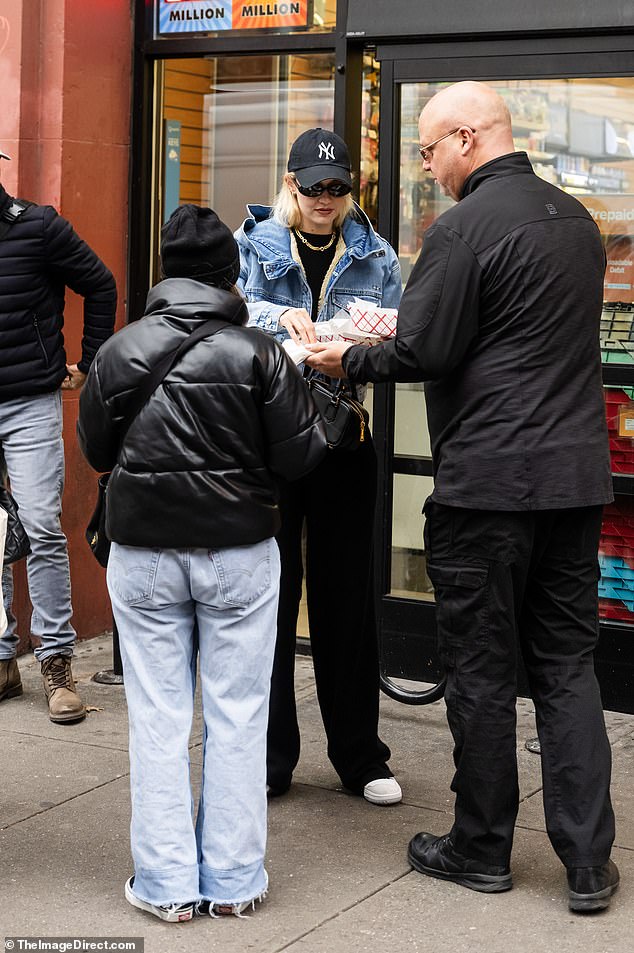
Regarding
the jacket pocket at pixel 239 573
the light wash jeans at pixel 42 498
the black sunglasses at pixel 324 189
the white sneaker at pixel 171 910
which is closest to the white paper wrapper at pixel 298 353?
the black sunglasses at pixel 324 189

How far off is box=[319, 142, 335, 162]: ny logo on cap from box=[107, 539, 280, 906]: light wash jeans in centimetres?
136

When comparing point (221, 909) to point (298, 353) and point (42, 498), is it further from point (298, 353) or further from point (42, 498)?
point (42, 498)

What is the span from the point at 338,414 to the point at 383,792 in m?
1.24

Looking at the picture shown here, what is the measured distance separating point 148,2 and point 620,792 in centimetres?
399

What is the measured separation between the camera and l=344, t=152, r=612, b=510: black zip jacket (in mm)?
3625

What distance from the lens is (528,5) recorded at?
17.4 ft

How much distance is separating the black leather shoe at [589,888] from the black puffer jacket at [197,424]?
1240 millimetres

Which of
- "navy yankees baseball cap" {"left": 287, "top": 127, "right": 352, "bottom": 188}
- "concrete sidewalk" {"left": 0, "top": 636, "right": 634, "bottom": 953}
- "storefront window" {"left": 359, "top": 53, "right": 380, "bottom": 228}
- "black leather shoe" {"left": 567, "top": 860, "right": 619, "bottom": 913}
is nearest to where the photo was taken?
"concrete sidewalk" {"left": 0, "top": 636, "right": 634, "bottom": 953}

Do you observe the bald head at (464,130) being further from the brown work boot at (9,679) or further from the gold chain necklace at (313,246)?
the brown work boot at (9,679)

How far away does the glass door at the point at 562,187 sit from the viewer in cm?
541

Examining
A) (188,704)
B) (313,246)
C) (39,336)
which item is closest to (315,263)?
(313,246)

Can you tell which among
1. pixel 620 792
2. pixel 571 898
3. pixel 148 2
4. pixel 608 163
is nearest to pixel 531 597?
pixel 571 898

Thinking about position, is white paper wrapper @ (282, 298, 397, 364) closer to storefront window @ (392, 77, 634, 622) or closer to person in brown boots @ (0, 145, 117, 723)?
person in brown boots @ (0, 145, 117, 723)

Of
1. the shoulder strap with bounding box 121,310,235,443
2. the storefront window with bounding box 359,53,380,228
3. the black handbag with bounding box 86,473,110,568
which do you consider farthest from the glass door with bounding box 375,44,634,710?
the shoulder strap with bounding box 121,310,235,443
